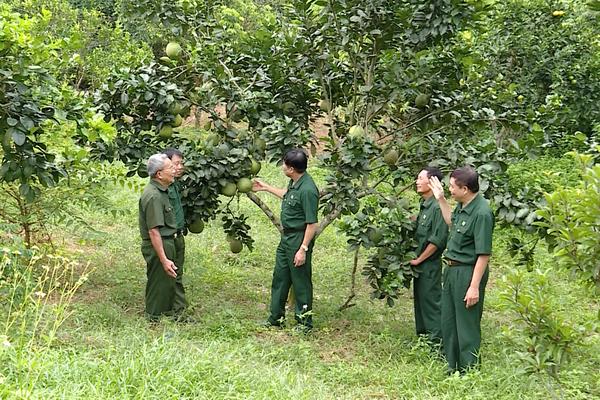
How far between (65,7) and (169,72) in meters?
9.56

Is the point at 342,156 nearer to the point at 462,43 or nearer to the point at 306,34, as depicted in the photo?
the point at 306,34

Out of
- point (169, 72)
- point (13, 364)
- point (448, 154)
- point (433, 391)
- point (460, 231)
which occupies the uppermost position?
point (169, 72)

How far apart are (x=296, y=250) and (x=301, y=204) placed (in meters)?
0.38

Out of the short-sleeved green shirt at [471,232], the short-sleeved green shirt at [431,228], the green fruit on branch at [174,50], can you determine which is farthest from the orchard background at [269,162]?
the short-sleeved green shirt at [471,232]

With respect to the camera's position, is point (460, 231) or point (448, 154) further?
point (448, 154)

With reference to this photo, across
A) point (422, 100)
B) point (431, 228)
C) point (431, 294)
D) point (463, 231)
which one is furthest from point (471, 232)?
point (422, 100)

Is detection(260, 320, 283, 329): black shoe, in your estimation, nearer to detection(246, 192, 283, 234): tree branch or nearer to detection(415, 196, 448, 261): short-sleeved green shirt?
detection(246, 192, 283, 234): tree branch

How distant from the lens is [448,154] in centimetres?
582

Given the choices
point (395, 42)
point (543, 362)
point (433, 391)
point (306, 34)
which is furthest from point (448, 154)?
point (543, 362)

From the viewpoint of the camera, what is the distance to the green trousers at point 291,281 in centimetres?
589

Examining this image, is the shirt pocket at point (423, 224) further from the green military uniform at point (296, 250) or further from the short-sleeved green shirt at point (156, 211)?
the short-sleeved green shirt at point (156, 211)

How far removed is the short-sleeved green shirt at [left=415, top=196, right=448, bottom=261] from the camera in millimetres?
5555

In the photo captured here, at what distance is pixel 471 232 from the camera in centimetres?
486

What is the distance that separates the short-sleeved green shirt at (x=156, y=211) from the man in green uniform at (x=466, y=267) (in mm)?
2194
